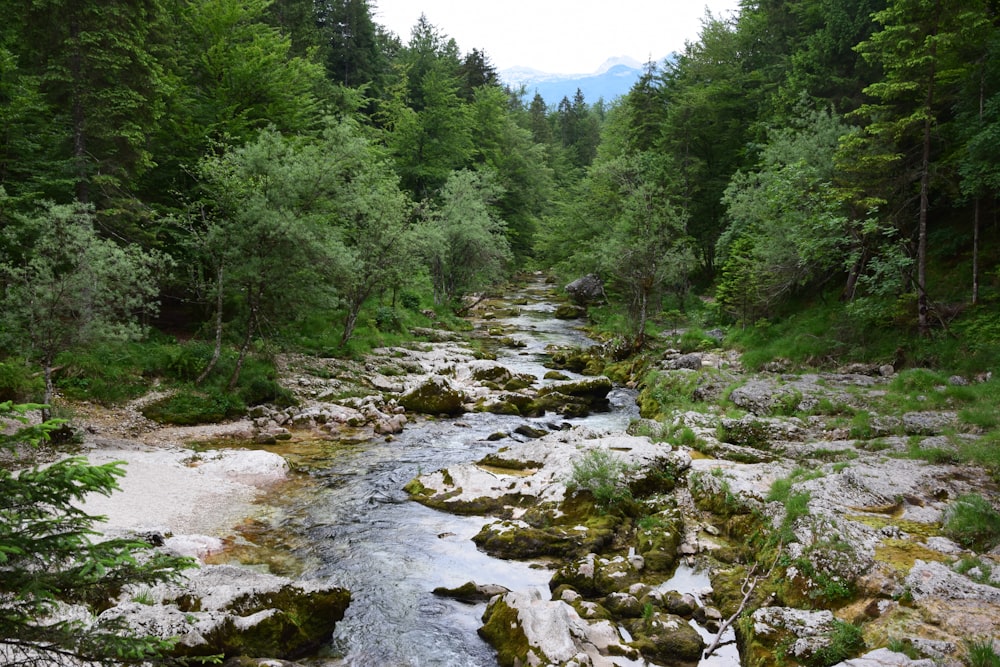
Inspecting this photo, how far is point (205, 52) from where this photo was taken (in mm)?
28234

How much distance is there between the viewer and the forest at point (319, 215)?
16594 millimetres

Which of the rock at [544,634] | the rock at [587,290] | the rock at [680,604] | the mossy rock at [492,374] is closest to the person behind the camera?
the rock at [544,634]

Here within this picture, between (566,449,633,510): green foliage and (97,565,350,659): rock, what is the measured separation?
5869 mm

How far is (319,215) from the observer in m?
22.2

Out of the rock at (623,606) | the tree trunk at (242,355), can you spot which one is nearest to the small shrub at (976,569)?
the rock at (623,606)

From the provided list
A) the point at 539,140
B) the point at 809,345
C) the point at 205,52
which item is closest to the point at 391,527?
the point at 809,345

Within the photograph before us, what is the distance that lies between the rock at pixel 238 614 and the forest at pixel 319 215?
935 centimetres

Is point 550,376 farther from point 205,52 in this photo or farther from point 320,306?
point 205,52

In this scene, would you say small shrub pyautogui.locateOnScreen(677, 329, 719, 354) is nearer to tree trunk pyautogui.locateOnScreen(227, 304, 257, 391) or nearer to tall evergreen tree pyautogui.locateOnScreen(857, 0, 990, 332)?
tall evergreen tree pyautogui.locateOnScreen(857, 0, 990, 332)

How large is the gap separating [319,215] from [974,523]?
71.3 ft

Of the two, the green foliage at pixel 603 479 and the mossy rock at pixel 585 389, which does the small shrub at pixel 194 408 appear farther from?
the green foliage at pixel 603 479

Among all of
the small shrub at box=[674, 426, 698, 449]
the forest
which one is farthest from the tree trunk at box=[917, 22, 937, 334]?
the small shrub at box=[674, 426, 698, 449]

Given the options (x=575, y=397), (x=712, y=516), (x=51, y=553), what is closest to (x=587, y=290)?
(x=575, y=397)

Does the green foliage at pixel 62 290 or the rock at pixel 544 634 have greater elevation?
the green foliage at pixel 62 290
